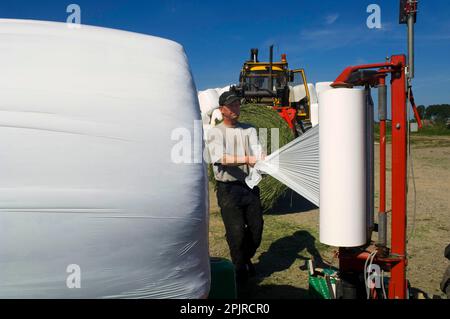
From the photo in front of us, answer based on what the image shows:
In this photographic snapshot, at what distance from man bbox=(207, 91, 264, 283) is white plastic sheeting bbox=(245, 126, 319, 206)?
736 mm

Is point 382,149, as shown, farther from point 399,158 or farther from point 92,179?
point 92,179

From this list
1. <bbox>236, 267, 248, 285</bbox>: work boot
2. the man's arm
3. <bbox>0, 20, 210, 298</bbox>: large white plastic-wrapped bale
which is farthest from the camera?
<bbox>236, 267, 248, 285</bbox>: work boot

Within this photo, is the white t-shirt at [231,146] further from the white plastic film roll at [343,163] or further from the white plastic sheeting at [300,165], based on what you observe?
the white plastic film roll at [343,163]

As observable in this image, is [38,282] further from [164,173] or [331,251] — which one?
[331,251]

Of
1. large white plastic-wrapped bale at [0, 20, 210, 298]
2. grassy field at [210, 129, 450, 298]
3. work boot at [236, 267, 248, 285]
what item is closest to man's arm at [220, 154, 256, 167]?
work boot at [236, 267, 248, 285]

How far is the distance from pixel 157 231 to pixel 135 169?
0.85 ft

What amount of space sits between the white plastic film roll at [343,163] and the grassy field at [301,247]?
3.11 feet

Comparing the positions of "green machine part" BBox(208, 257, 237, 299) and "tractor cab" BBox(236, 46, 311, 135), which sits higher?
"tractor cab" BBox(236, 46, 311, 135)

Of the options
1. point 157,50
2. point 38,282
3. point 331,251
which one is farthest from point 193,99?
point 331,251

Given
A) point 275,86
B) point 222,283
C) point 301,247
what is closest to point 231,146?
point 222,283

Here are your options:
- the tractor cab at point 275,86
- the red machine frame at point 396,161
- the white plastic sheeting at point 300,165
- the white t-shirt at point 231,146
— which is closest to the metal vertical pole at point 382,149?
the red machine frame at point 396,161

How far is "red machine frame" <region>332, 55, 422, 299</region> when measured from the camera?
217 centimetres

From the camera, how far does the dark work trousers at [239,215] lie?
3451 millimetres

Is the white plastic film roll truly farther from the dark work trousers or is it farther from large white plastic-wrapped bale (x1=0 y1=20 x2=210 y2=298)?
the dark work trousers
